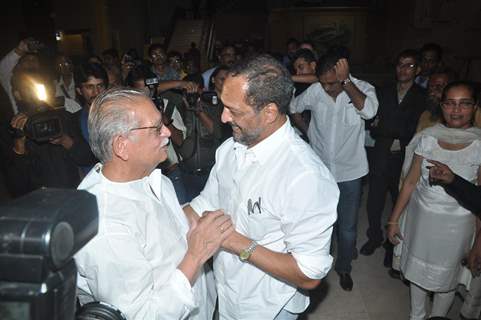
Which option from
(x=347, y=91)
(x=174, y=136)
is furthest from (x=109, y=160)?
(x=347, y=91)

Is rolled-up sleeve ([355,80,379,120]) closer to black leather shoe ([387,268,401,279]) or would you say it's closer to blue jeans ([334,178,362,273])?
blue jeans ([334,178,362,273])

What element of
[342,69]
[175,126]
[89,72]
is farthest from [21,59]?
[342,69]

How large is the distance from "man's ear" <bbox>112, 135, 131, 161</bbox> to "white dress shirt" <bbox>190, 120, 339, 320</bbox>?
525mm

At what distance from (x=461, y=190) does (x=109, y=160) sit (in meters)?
1.86

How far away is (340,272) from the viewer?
10.3ft

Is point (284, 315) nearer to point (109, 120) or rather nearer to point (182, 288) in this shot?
point (182, 288)

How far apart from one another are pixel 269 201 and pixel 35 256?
1040mm

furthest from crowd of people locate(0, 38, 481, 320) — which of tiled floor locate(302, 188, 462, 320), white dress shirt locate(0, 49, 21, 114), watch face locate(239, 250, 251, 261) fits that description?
white dress shirt locate(0, 49, 21, 114)

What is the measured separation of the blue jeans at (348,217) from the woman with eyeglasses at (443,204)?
1.88 feet

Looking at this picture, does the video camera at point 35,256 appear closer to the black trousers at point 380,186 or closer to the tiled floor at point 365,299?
the tiled floor at point 365,299

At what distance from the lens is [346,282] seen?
3.08 metres

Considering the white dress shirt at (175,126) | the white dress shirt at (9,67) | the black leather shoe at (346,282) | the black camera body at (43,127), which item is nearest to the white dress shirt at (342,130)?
the black leather shoe at (346,282)

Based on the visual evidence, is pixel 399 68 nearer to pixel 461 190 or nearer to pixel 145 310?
pixel 461 190

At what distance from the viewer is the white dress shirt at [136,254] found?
1.17 metres
